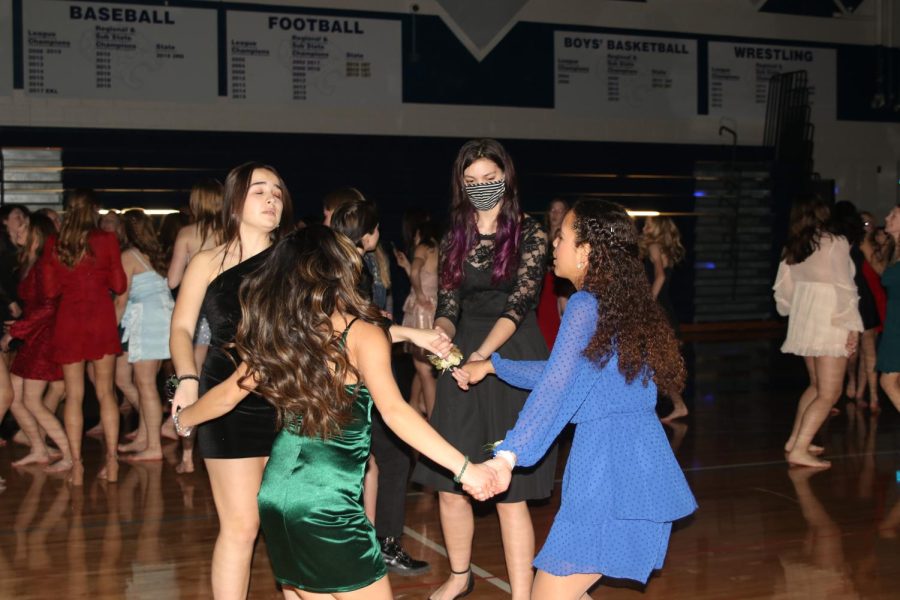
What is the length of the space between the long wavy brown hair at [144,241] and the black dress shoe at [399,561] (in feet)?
9.47

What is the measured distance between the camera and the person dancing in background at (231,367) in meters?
2.91

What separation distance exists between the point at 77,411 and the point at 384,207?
672cm

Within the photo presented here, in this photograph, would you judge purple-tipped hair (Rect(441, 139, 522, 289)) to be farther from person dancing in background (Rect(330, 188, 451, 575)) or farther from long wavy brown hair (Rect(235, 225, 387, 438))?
long wavy brown hair (Rect(235, 225, 387, 438))

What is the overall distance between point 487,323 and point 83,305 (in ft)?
9.75

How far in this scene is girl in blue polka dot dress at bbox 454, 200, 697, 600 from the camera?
2535mm

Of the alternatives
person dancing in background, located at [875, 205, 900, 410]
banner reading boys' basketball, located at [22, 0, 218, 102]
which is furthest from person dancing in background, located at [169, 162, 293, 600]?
banner reading boys' basketball, located at [22, 0, 218, 102]

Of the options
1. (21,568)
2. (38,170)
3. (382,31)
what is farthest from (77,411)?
(382,31)

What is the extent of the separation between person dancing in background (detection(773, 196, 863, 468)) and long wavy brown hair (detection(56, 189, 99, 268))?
4092mm

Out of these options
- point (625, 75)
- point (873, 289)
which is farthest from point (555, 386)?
point (625, 75)

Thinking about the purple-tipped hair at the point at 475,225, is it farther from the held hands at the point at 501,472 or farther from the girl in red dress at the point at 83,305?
the girl in red dress at the point at 83,305

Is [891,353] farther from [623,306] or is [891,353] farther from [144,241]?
[144,241]

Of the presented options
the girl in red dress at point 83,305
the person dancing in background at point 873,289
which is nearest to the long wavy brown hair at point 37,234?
the girl in red dress at point 83,305

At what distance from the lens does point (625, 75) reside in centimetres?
1322

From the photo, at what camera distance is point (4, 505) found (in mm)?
5219
